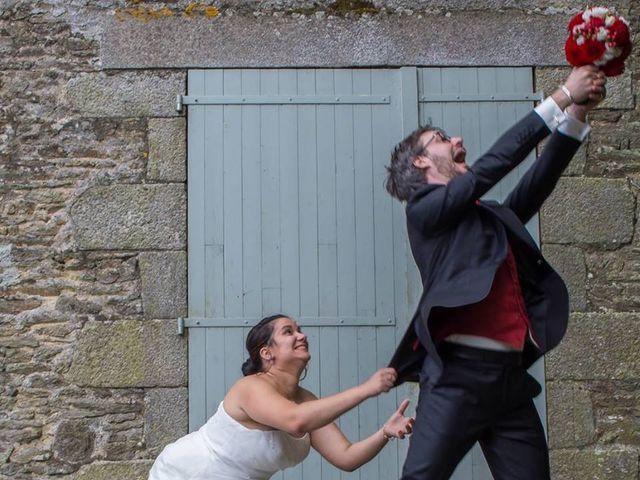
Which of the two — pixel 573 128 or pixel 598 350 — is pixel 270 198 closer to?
pixel 598 350

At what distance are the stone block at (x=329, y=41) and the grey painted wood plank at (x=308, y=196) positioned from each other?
0.53 ft

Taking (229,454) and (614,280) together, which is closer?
(229,454)

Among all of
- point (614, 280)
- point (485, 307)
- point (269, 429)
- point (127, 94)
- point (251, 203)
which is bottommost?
point (269, 429)

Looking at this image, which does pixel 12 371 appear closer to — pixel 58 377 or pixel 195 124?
pixel 58 377

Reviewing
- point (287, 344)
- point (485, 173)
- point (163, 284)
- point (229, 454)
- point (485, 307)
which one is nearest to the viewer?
point (485, 173)

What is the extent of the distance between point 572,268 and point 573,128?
2.04 meters

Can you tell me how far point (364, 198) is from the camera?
4910mm

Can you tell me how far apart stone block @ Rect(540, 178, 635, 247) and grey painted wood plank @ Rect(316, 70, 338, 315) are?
1045mm

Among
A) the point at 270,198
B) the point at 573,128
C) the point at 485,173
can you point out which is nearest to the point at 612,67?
the point at 573,128

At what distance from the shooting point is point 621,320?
4816mm

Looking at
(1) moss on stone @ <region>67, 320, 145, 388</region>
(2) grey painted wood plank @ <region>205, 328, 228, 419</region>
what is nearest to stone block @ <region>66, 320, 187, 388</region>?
(1) moss on stone @ <region>67, 320, 145, 388</region>

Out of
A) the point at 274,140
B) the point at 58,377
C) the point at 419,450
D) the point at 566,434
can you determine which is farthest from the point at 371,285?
the point at 419,450

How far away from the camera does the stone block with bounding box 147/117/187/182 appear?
491 centimetres

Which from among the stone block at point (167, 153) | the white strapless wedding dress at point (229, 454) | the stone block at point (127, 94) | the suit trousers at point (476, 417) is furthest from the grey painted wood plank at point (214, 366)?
the suit trousers at point (476, 417)
